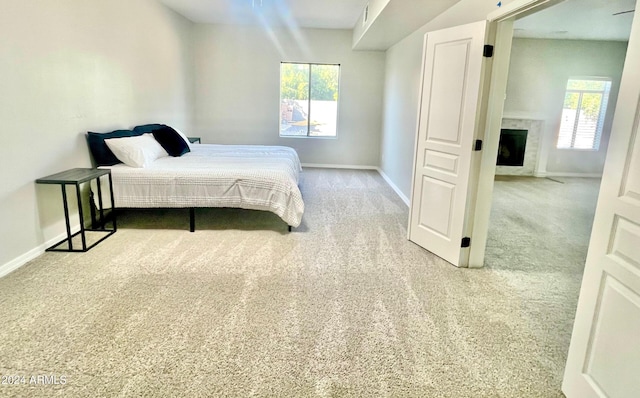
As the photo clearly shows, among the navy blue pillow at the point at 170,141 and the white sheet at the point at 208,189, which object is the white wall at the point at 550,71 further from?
the navy blue pillow at the point at 170,141

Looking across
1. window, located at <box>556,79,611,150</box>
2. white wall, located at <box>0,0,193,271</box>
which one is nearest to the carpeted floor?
white wall, located at <box>0,0,193,271</box>

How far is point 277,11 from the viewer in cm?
587

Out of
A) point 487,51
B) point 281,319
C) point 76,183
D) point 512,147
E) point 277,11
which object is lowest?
point 281,319

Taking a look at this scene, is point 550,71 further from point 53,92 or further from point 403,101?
point 53,92

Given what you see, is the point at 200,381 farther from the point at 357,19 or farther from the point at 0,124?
the point at 357,19

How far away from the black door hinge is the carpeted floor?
166cm

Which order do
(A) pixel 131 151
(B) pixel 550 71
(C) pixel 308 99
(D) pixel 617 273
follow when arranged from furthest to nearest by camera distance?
1. (C) pixel 308 99
2. (B) pixel 550 71
3. (A) pixel 131 151
4. (D) pixel 617 273

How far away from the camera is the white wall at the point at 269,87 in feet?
23.2

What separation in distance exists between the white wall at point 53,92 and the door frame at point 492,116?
3499mm

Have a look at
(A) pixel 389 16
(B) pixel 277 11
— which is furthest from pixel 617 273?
(B) pixel 277 11

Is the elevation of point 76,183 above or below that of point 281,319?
above

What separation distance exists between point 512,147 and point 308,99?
13.7 ft

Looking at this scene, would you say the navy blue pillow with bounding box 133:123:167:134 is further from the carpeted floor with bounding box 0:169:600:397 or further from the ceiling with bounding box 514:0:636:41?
the ceiling with bounding box 514:0:636:41

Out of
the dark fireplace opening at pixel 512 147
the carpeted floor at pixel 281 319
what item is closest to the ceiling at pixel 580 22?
the dark fireplace opening at pixel 512 147
